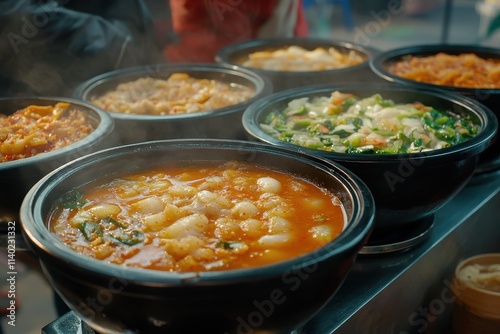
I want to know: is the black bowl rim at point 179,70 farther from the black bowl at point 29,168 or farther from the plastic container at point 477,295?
the plastic container at point 477,295

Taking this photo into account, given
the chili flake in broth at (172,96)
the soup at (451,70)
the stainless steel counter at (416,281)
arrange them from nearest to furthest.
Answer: the stainless steel counter at (416,281) → the chili flake in broth at (172,96) → the soup at (451,70)

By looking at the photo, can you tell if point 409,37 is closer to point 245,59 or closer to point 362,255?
point 245,59

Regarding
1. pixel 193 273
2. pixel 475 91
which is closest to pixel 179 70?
pixel 475 91

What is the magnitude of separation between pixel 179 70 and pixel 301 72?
760mm

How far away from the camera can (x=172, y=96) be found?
9.53 ft

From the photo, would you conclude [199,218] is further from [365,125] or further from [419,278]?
[365,125]

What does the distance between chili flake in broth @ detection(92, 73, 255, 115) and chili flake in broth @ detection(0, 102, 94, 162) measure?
306mm

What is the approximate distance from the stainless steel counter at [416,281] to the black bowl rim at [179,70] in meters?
0.91

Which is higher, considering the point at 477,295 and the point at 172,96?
the point at 172,96

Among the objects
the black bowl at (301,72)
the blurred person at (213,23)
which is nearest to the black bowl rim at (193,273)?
the black bowl at (301,72)

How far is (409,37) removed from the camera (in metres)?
11.0

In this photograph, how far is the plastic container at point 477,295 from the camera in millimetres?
2193

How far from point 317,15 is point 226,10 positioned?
27.0ft

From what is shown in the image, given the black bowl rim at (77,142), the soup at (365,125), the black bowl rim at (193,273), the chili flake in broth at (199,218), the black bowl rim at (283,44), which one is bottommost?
the soup at (365,125)
